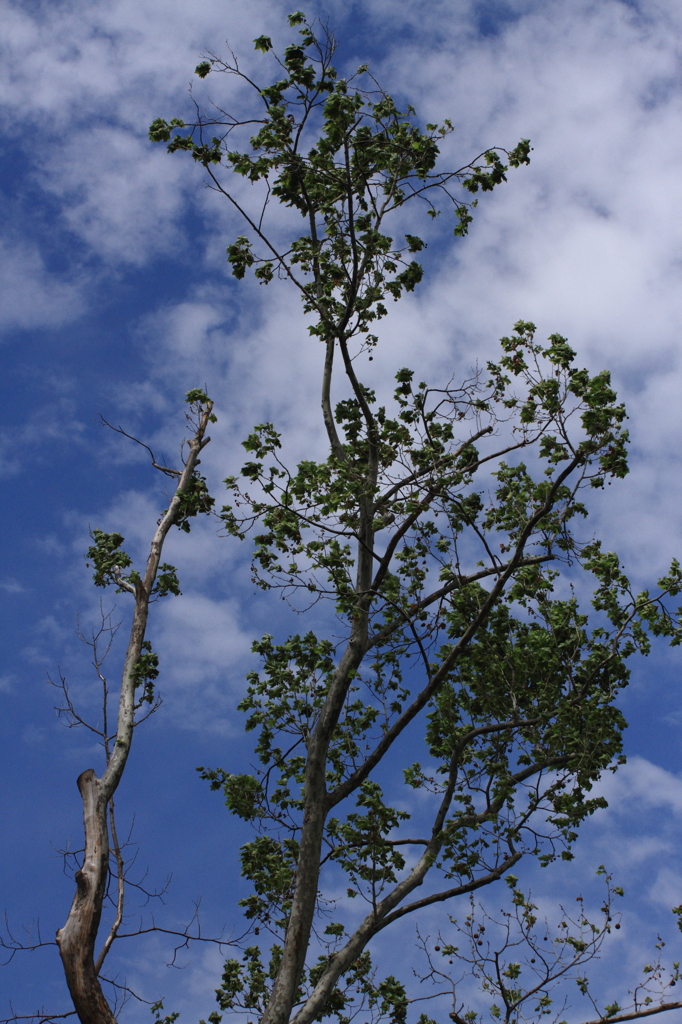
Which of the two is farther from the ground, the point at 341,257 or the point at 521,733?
the point at 341,257

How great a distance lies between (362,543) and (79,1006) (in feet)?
22.9

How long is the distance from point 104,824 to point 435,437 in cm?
709

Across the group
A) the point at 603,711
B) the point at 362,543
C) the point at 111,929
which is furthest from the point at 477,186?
→ the point at 111,929

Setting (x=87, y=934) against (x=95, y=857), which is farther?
(x=95, y=857)

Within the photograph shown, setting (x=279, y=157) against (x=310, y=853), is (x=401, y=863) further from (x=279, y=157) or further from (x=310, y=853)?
(x=279, y=157)

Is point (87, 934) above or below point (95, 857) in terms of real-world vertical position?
below

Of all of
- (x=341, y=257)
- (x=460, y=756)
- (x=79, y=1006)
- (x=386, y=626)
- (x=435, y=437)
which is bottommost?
(x=79, y=1006)

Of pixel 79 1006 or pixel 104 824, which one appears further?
pixel 104 824

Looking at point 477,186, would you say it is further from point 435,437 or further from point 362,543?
point 362,543

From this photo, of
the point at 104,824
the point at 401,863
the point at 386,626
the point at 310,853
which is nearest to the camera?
the point at 104,824

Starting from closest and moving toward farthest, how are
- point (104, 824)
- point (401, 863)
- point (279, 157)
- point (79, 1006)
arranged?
point (79, 1006) → point (104, 824) → point (401, 863) → point (279, 157)

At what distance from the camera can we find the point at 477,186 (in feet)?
45.0

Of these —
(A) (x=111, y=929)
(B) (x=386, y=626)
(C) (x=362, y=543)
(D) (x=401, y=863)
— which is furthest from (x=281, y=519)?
(A) (x=111, y=929)

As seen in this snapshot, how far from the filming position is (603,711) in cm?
1100
